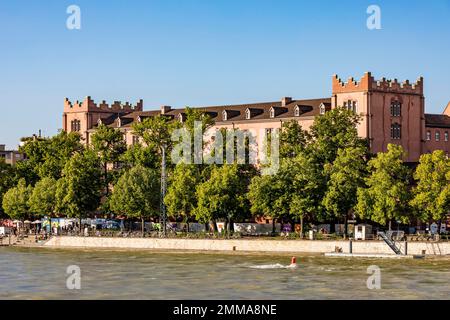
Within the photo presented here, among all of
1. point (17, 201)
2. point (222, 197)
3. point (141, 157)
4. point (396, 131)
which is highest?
point (396, 131)

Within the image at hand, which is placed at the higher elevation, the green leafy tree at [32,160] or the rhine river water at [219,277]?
the green leafy tree at [32,160]

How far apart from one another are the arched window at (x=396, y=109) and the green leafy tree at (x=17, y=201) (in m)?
52.4

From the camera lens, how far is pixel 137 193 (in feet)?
456

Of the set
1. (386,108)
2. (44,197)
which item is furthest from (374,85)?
(44,197)

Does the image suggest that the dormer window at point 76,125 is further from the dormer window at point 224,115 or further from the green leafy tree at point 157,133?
the green leafy tree at point 157,133

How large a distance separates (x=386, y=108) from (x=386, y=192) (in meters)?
25.3

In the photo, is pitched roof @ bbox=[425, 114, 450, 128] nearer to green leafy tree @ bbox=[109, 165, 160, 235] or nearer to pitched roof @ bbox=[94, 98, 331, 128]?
pitched roof @ bbox=[94, 98, 331, 128]

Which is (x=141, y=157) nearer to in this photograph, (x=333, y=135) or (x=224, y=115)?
(x=224, y=115)

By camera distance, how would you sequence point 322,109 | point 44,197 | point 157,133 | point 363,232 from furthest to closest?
Result: point 44,197, point 157,133, point 322,109, point 363,232

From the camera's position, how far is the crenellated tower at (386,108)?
138 m

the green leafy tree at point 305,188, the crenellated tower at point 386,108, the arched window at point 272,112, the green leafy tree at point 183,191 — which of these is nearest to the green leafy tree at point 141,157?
the green leafy tree at point 183,191

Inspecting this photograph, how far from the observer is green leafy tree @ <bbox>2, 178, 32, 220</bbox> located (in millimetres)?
157875

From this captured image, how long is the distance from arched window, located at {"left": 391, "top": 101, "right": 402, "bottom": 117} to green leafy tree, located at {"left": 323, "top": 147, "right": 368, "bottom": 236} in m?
17.6

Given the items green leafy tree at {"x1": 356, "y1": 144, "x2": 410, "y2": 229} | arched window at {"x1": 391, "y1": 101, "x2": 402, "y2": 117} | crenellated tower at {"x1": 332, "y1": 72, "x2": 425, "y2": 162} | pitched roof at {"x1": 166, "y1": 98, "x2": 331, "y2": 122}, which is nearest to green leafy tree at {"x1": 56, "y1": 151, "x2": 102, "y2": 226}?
pitched roof at {"x1": 166, "y1": 98, "x2": 331, "y2": 122}
